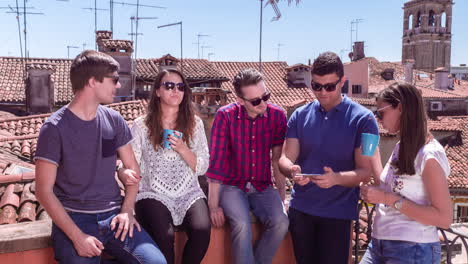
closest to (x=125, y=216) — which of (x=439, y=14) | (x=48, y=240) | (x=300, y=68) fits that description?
(x=48, y=240)

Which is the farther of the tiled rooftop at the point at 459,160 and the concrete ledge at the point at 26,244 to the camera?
the tiled rooftop at the point at 459,160

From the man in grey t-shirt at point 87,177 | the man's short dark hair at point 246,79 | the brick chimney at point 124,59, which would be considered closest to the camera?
the man in grey t-shirt at point 87,177

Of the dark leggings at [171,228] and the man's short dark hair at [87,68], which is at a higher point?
the man's short dark hair at [87,68]

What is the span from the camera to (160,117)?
341 cm

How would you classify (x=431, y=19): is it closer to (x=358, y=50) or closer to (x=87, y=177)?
(x=358, y=50)

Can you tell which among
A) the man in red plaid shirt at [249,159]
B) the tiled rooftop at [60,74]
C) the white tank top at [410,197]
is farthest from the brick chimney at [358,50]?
the white tank top at [410,197]

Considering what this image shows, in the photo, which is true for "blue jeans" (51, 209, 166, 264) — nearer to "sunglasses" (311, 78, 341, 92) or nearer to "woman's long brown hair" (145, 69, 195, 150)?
"woman's long brown hair" (145, 69, 195, 150)

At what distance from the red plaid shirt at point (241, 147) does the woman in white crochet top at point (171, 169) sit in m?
0.13

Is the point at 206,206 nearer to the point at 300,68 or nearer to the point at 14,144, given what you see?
the point at 14,144

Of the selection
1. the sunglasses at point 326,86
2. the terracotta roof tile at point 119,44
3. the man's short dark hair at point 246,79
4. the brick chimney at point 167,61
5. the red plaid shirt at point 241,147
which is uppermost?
the terracotta roof tile at point 119,44

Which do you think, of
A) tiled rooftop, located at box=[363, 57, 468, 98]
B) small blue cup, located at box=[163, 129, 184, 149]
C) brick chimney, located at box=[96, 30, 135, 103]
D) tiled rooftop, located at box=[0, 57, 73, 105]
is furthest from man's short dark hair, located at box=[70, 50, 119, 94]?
tiled rooftop, located at box=[363, 57, 468, 98]

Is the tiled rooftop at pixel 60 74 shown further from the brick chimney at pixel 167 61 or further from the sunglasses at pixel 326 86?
the sunglasses at pixel 326 86

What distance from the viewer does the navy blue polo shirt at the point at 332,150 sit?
3227 millimetres

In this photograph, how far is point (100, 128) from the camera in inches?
112
